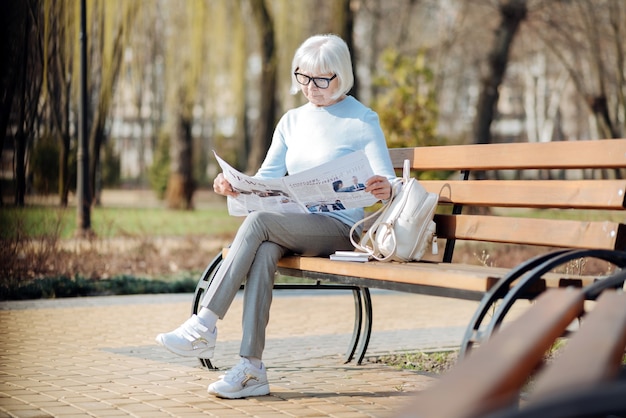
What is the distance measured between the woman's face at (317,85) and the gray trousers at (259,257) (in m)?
0.60

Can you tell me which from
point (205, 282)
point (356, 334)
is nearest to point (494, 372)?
point (205, 282)

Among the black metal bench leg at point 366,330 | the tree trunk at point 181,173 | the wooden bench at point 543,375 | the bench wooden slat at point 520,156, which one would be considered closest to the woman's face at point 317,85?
the bench wooden slat at point 520,156

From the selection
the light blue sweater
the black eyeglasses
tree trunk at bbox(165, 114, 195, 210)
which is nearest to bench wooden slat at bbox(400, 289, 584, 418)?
the light blue sweater

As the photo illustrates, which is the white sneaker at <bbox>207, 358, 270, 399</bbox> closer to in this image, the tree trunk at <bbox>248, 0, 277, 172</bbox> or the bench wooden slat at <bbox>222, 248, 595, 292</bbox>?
the bench wooden slat at <bbox>222, 248, 595, 292</bbox>

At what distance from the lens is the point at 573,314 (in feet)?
8.13

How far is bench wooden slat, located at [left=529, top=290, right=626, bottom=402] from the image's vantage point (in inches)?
76.9

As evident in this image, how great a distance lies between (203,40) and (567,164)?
10.3 metres

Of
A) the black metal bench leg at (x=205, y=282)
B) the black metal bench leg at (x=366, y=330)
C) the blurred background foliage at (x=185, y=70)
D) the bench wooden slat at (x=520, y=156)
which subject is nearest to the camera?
the bench wooden slat at (x=520, y=156)

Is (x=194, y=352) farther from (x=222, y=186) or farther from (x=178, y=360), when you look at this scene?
(x=178, y=360)

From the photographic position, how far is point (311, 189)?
4465 millimetres

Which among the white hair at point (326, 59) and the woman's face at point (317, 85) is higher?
the white hair at point (326, 59)

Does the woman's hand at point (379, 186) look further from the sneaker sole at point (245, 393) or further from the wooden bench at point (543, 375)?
the wooden bench at point (543, 375)

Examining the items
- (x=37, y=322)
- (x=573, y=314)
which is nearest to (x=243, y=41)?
(x=37, y=322)

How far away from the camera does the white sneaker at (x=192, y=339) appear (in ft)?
14.1
